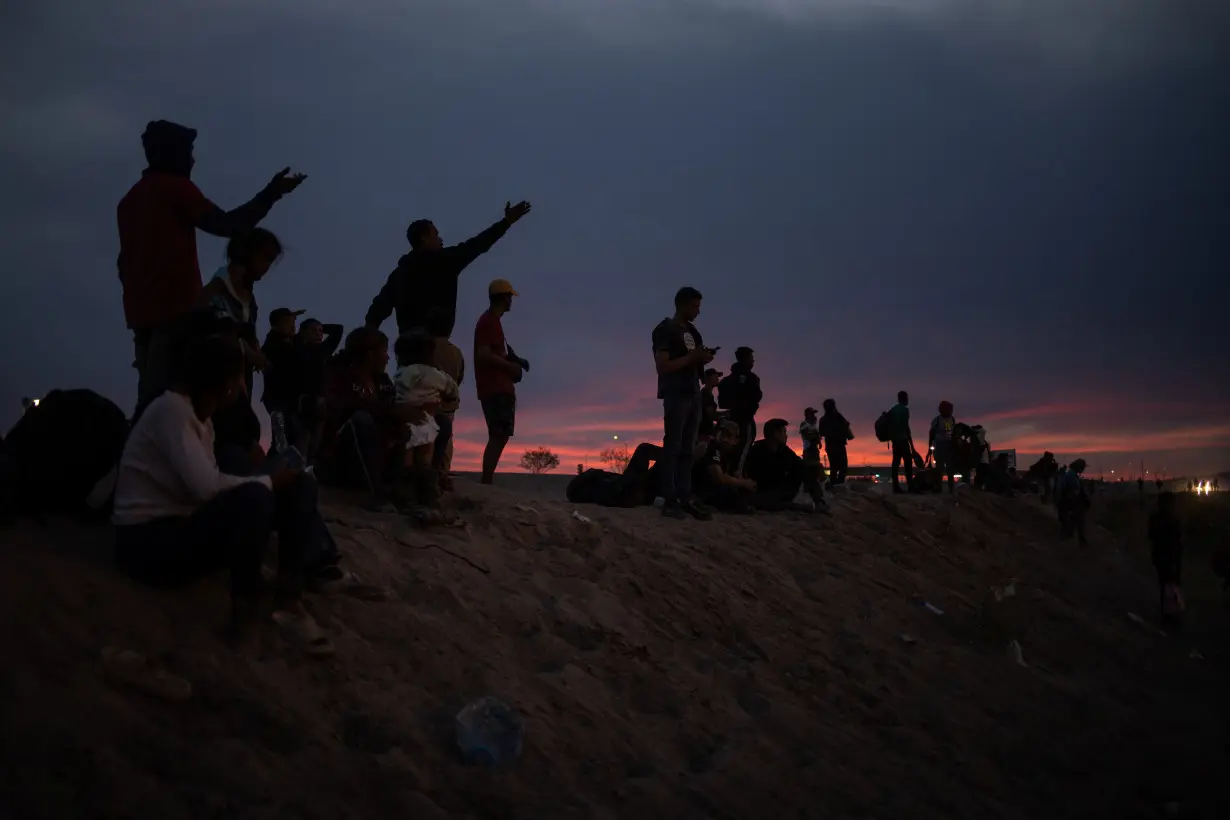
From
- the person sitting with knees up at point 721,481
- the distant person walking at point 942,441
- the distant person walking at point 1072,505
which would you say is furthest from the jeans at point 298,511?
the distant person walking at point 1072,505

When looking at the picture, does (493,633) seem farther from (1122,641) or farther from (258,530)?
(1122,641)

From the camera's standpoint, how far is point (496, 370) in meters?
6.90

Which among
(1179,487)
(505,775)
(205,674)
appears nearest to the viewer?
(205,674)

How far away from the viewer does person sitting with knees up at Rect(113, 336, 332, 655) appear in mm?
3260

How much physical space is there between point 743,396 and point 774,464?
2.69ft

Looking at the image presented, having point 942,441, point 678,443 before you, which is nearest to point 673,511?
point 678,443

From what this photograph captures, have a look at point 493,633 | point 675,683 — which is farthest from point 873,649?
point 493,633

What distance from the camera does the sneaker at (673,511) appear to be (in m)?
7.56

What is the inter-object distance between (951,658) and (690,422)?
2799 millimetres

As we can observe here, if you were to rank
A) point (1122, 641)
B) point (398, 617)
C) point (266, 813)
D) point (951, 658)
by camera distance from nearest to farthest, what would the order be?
point (266, 813), point (398, 617), point (951, 658), point (1122, 641)

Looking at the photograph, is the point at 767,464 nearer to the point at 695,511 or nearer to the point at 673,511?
the point at 695,511

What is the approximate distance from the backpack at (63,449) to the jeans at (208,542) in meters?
0.61

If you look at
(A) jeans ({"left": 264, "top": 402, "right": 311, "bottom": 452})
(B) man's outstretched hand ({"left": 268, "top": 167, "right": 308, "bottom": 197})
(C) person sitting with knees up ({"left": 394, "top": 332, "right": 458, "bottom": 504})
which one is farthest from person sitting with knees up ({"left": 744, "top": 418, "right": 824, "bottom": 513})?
(B) man's outstretched hand ({"left": 268, "top": 167, "right": 308, "bottom": 197})

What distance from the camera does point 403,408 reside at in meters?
5.53
